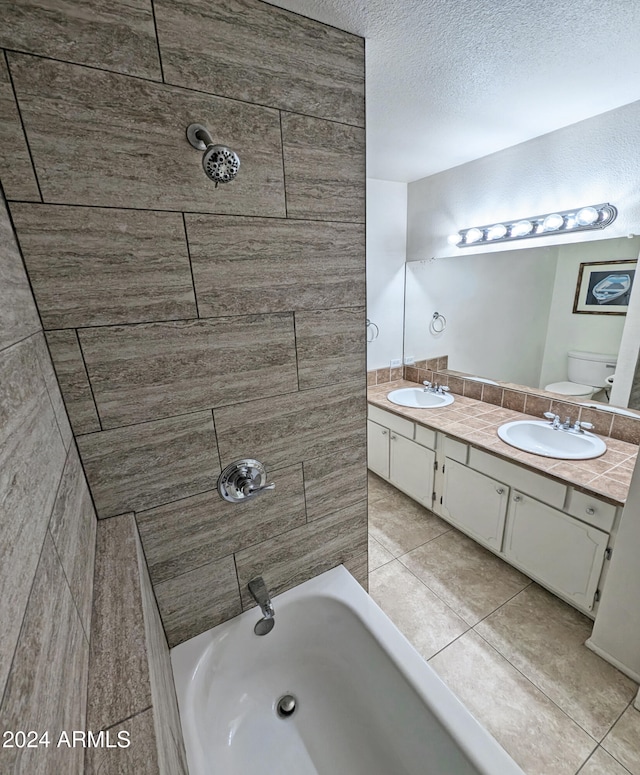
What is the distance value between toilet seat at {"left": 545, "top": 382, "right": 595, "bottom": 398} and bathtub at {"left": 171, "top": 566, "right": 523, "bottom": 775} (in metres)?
1.76

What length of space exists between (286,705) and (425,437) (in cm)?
164

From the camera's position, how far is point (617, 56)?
123 cm

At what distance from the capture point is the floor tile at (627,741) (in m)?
1.25

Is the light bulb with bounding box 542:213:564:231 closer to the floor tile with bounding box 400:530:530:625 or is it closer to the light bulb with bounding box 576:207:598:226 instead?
the light bulb with bounding box 576:207:598:226

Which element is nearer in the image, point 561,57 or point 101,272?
point 101,272

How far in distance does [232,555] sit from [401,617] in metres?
1.16

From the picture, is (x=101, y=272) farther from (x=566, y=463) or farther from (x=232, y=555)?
(x=566, y=463)

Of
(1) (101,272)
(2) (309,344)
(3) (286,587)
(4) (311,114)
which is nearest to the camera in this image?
(1) (101,272)

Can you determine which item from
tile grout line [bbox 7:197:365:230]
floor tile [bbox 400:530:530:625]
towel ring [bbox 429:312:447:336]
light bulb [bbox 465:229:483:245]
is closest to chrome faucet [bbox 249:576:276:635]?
floor tile [bbox 400:530:530:625]

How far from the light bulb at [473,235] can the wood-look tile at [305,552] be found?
2.02 m

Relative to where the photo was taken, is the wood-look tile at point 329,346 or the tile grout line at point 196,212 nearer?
the tile grout line at point 196,212

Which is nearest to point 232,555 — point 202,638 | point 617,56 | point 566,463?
point 202,638

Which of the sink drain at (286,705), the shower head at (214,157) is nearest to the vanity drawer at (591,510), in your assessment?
the sink drain at (286,705)

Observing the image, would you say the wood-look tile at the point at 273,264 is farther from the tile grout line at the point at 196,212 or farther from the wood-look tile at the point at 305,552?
the wood-look tile at the point at 305,552
